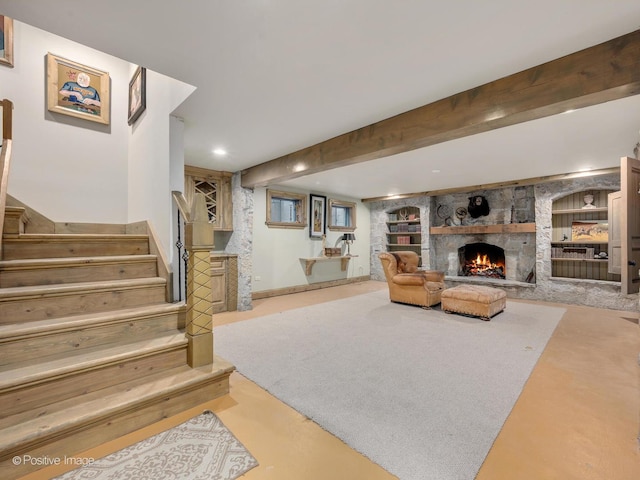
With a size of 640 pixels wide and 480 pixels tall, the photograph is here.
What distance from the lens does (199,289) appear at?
2072mm

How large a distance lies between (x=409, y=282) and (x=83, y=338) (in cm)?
435

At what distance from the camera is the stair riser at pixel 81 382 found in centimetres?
147

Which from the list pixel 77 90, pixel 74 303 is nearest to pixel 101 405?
pixel 74 303

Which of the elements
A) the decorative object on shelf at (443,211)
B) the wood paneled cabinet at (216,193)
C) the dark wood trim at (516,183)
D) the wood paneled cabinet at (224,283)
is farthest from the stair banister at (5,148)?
the decorative object on shelf at (443,211)

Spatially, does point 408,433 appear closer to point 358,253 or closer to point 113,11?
point 113,11

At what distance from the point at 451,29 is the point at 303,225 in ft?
16.5

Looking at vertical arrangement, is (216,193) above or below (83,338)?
above

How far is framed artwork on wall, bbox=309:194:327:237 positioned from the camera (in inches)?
260

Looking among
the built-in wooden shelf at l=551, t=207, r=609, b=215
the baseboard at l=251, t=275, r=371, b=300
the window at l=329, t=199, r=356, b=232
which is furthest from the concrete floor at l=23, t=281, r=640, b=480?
the window at l=329, t=199, r=356, b=232

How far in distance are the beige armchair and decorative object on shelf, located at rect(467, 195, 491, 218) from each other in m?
2.33

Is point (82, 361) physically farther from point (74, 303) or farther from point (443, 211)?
point (443, 211)

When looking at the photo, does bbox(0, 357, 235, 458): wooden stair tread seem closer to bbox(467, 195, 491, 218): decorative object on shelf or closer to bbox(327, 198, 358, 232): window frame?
bbox(327, 198, 358, 232): window frame

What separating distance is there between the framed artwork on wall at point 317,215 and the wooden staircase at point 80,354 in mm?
4373

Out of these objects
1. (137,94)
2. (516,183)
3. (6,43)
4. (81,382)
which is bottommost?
(81,382)
